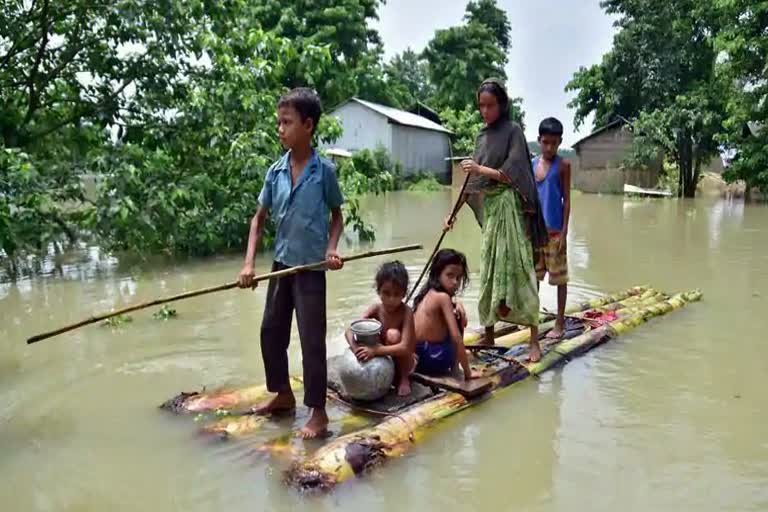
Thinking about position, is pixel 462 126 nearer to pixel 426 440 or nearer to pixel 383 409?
pixel 383 409

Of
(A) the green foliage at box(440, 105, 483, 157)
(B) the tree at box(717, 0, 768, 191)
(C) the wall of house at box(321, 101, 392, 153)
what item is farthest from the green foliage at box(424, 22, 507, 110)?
(B) the tree at box(717, 0, 768, 191)

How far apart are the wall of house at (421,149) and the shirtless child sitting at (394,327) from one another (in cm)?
2452

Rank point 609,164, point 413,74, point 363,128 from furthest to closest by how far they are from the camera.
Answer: point 413,74, point 363,128, point 609,164

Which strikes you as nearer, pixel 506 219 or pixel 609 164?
pixel 506 219

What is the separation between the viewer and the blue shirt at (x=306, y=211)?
3.44 meters

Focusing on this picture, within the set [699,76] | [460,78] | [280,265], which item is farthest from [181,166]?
[460,78]

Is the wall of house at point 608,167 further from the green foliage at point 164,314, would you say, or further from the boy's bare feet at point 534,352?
the boy's bare feet at point 534,352

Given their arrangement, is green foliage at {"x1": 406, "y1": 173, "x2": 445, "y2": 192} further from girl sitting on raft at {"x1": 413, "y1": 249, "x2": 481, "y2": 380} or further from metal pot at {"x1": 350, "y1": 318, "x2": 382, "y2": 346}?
metal pot at {"x1": 350, "y1": 318, "x2": 382, "y2": 346}

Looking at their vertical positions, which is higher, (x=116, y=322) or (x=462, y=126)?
(x=462, y=126)

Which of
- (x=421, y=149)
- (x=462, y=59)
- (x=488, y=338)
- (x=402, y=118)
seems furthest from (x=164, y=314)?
(x=462, y=59)

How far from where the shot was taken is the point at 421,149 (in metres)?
30.2

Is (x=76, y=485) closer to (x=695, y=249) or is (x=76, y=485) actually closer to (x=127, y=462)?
(x=127, y=462)

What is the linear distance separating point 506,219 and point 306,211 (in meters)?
1.64

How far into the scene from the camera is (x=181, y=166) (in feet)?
31.0
